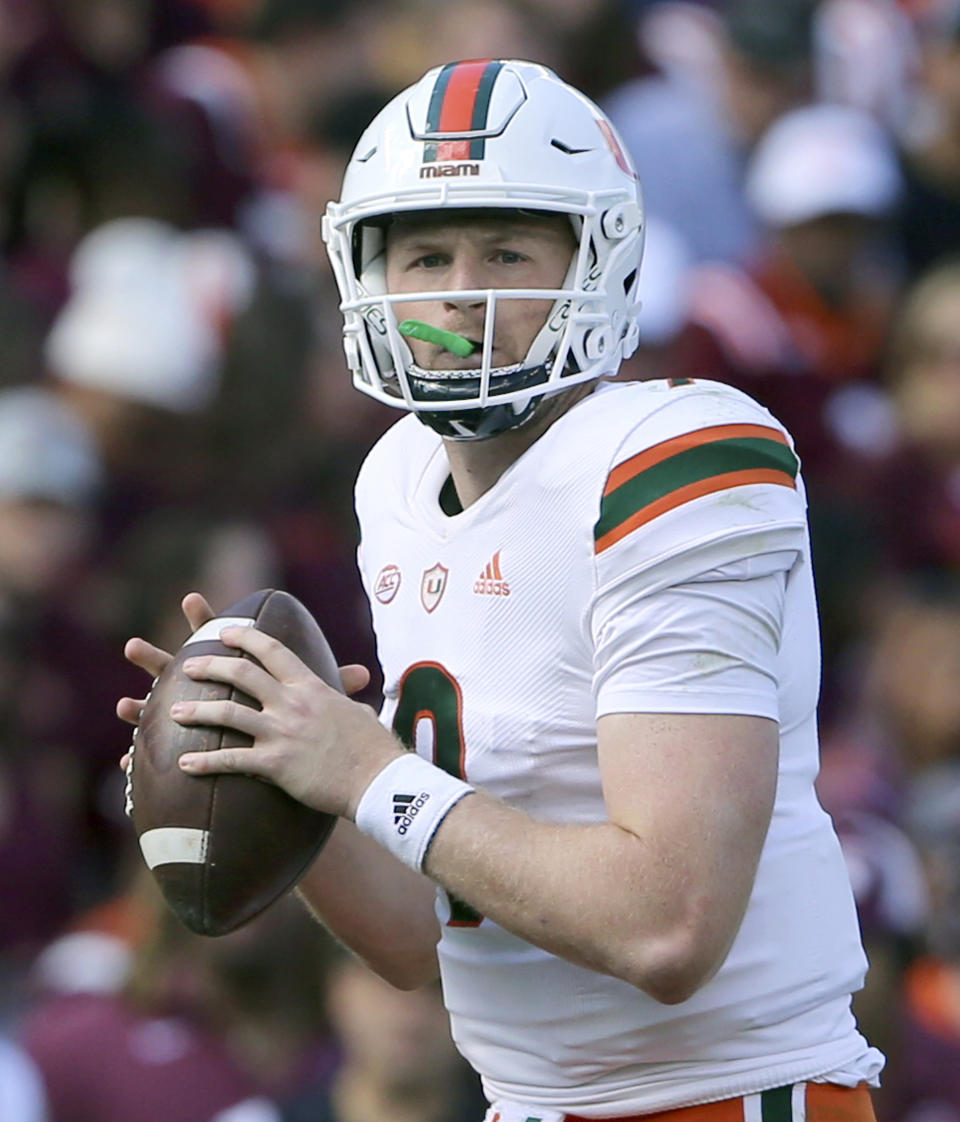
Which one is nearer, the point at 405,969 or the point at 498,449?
the point at 498,449

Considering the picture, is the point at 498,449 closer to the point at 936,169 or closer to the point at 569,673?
the point at 569,673

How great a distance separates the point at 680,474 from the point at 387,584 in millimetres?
567

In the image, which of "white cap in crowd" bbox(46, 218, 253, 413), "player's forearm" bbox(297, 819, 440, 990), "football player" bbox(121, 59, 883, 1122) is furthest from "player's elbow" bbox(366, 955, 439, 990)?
"white cap in crowd" bbox(46, 218, 253, 413)

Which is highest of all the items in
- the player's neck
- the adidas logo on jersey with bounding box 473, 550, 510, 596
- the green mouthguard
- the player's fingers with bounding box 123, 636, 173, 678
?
the green mouthguard

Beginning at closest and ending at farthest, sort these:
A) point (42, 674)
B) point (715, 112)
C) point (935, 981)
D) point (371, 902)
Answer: point (371, 902), point (935, 981), point (42, 674), point (715, 112)

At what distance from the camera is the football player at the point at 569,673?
7.49ft

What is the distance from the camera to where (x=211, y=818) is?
8.14ft

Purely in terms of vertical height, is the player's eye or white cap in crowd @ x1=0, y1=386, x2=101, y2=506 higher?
the player's eye

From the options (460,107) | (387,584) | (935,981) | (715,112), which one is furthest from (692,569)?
(715,112)

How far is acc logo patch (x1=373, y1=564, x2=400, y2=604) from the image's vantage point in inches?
110

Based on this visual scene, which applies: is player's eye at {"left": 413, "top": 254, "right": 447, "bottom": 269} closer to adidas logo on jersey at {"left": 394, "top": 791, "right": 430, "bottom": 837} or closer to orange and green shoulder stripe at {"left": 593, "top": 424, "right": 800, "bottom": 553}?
orange and green shoulder stripe at {"left": 593, "top": 424, "right": 800, "bottom": 553}

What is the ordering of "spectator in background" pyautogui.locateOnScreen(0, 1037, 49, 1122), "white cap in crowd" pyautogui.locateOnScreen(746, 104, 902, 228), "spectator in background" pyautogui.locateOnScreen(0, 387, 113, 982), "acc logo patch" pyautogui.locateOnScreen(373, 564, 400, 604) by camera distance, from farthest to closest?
1. "white cap in crowd" pyautogui.locateOnScreen(746, 104, 902, 228)
2. "spectator in background" pyautogui.locateOnScreen(0, 387, 113, 982)
3. "spectator in background" pyautogui.locateOnScreen(0, 1037, 49, 1122)
4. "acc logo patch" pyautogui.locateOnScreen(373, 564, 400, 604)

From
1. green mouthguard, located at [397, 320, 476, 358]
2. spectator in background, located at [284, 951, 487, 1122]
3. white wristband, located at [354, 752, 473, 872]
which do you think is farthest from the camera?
spectator in background, located at [284, 951, 487, 1122]

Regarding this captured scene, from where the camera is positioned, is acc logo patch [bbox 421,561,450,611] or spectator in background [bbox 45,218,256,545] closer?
acc logo patch [bbox 421,561,450,611]
